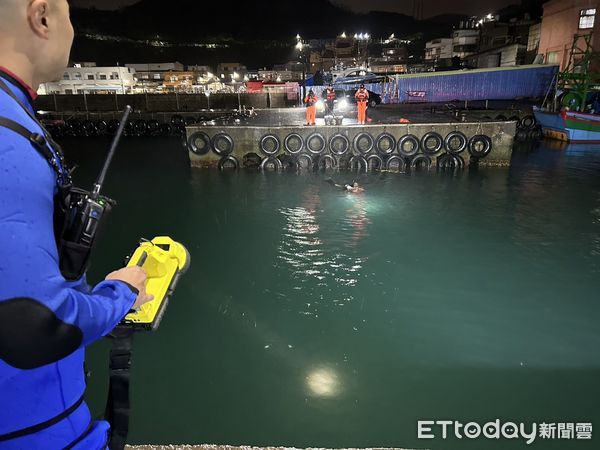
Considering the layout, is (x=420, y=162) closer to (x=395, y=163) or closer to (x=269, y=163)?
(x=395, y=163)

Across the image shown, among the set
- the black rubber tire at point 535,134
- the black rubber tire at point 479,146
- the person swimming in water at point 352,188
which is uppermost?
the black rubber tire at point 479,146

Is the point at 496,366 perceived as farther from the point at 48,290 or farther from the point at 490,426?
the point at 48,290

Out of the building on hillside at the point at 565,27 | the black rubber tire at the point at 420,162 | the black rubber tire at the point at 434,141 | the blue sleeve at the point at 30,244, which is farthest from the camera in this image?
the building on hillside at the point at 565,27

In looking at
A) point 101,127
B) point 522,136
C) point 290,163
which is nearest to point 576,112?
point 522,136

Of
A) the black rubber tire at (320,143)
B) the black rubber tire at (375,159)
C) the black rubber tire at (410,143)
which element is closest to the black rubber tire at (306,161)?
the black rubber tire at (320,143)

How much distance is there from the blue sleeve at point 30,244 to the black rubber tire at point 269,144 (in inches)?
581

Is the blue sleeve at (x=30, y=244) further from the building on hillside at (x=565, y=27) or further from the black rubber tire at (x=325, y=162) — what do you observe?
the building on hillside at (x=565, y=27)

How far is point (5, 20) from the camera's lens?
112cm

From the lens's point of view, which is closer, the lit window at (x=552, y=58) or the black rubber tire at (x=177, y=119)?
the black rubber tire at (x=177, y=119)

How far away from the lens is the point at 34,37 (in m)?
1.19

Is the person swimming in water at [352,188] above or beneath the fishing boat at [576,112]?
beneath

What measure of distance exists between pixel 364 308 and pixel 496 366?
190 cm

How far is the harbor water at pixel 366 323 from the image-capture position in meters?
3.99

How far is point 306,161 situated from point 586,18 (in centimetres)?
2747
